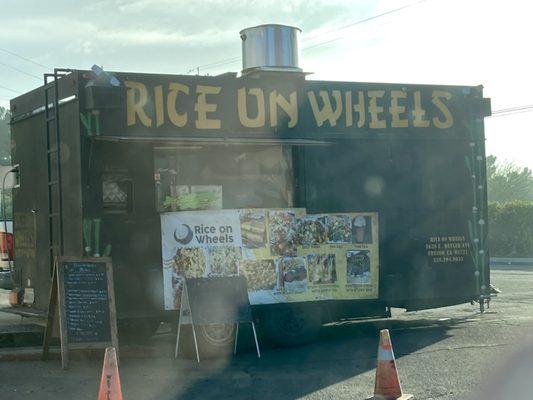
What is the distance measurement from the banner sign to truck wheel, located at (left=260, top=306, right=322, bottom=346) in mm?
178

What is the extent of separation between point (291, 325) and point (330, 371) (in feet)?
5.42

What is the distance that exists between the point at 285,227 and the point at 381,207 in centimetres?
153

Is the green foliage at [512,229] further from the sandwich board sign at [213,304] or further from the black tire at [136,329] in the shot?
the black tire at [136,329]

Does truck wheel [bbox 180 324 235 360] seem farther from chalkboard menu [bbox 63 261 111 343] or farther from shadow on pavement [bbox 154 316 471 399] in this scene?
chalkboard menu [bbox 63 261 111 343]

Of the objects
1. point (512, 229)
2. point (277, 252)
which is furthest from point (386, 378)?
point (512, 229)

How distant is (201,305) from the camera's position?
9242 millimetres

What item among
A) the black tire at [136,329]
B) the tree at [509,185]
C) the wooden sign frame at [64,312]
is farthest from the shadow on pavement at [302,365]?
the tree at [509,185]

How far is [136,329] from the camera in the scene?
9711 mm

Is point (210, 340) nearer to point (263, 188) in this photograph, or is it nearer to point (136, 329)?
point (136, 329)

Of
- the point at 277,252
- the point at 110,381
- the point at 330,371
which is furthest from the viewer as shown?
the point at 277,252

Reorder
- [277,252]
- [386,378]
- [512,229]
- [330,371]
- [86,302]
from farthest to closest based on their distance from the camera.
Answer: [512,229] < [277,252] < [86,302] < [330,371] < [386,378]

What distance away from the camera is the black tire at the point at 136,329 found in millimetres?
9422

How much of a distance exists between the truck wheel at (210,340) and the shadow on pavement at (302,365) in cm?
22

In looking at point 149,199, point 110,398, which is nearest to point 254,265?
point 149,199
